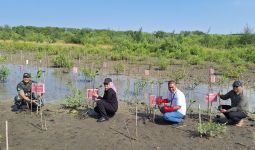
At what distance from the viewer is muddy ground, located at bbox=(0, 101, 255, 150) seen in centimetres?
809

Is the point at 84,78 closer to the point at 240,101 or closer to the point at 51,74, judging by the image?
the point at 51,74

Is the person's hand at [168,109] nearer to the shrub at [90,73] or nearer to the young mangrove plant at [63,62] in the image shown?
the shrub at [90,73]

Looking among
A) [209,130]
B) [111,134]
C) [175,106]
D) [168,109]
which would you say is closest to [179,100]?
[175,106]

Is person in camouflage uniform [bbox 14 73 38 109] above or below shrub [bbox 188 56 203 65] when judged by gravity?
below

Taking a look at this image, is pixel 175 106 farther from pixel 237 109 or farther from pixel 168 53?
pixel 168 53

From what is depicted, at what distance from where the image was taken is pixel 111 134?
29.0 ft

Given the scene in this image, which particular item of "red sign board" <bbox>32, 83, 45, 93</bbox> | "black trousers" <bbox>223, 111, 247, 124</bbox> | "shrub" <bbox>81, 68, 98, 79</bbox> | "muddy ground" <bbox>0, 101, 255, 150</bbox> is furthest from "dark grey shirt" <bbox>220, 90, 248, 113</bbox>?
"shrub" <bbox>81, 68, 98, 79</bbox>

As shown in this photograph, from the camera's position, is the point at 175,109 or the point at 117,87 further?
the point at 117,87

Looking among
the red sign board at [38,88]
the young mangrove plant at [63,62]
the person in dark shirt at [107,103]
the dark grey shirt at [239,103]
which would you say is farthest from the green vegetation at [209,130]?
the young mangrove plant at [63,62]

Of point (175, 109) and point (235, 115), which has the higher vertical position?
point (175, 109)

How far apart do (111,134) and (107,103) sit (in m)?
1.34

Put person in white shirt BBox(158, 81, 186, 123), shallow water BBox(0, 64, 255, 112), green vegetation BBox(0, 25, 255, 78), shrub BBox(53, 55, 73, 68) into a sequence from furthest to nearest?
green vegetation BBox(0, 25, 255, 78), shrub BBox(53, 55, 73, 68), shallow water BBox(0, 64, 255, 112), person in white shirt BBox(158, 81, 186, 123)

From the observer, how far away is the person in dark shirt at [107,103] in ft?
32.6

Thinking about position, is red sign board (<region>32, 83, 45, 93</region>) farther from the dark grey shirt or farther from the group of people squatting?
the dark grey shirt
